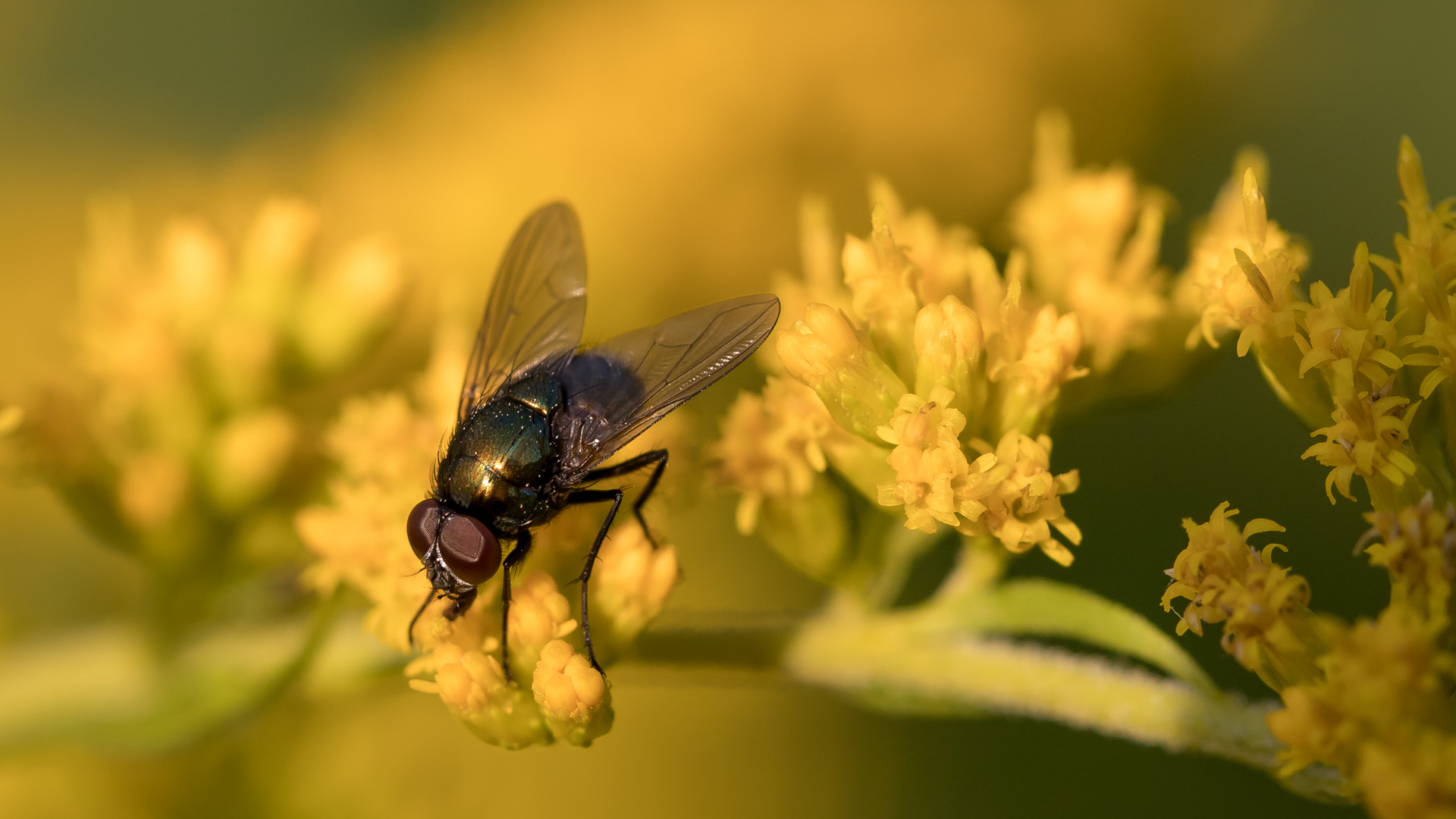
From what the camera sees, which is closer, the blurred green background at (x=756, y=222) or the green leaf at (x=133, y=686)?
the green leaf at (x=133, y=686)

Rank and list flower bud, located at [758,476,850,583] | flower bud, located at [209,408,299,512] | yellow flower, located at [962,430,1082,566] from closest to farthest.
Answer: yellow flower, located at [962,430,1082,566] → flower bud, located at [758,476,850,583] → flower bud, located at [209,408,299,512]

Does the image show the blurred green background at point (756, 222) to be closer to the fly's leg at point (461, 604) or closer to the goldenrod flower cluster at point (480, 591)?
the goldenrod flower cluster at point (480, 591)

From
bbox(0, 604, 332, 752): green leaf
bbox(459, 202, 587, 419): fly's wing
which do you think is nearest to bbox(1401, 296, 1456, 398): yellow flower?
bbox(459, 202, 587, 419): fly's wing

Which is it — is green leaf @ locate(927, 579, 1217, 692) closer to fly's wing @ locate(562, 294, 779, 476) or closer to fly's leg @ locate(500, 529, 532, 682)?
fly's wing @ locate(562, 294, 779, 476)

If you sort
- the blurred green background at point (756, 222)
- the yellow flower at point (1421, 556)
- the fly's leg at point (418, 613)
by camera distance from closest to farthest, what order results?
the yellow flower at point (1421, 556)
the fly's leg at point (418, 613)
the blurred green background at point (756, 222)

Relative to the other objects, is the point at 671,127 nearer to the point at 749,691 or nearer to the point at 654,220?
the point at 654,220

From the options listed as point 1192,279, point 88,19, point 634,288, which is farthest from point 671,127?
point 88,19

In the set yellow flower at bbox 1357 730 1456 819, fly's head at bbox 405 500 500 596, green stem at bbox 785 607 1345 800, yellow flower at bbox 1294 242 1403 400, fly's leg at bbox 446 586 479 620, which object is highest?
yellow flower at bbox 1294 242 1403 400

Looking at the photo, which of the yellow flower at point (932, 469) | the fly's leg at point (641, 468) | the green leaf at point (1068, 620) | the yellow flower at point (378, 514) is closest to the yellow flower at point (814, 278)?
the fly's leg at point (641, 468)
